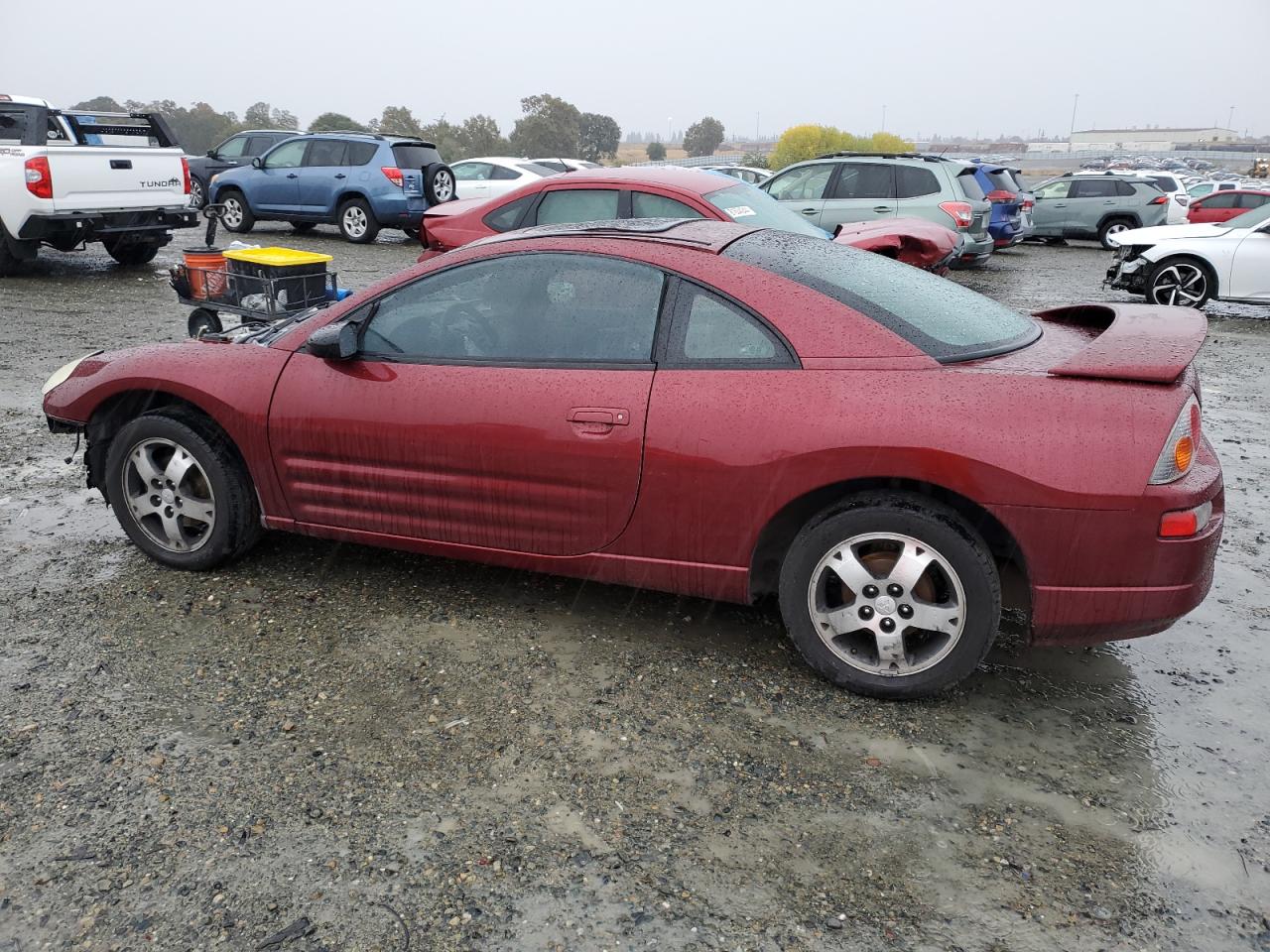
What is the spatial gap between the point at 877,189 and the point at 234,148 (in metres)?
14.6

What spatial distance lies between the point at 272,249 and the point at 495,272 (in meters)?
4.50

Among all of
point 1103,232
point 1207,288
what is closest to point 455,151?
point 1103,232

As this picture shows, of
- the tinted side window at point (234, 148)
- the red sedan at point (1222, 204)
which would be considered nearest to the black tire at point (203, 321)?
the tinted side window at point (234, 148)

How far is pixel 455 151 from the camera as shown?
66.1 m

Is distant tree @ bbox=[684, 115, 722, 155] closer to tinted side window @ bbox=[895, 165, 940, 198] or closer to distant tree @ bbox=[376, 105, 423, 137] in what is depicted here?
distant tree @ bbox=[376, 105, 423, 137]

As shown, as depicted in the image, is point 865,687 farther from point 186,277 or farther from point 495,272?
→ point 186,277

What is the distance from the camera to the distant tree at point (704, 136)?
120938mm

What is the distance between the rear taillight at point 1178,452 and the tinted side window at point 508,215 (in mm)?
5800

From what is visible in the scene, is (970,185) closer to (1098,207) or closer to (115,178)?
(1098,207)

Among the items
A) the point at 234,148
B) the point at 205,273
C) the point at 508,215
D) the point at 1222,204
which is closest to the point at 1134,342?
the point at 508,215

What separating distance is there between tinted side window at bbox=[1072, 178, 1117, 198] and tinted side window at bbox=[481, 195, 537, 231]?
16.6 meters

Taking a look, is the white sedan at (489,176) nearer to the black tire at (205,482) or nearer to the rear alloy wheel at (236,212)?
the rear alloy wheel at (236,212)

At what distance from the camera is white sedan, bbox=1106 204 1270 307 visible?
439 inches

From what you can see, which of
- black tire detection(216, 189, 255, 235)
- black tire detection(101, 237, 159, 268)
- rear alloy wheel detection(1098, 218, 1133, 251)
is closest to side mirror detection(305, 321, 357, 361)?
black tire detection(101, 237, 159, 268)
